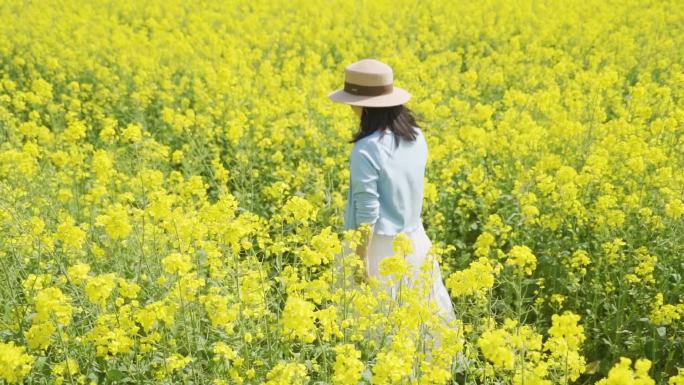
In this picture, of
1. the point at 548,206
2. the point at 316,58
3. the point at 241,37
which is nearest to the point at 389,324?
the point at 548,206

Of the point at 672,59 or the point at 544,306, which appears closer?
the point at 544,306

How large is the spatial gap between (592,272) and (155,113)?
4.61m

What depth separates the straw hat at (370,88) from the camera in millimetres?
3065

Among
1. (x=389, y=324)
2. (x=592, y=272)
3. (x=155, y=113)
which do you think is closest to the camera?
(x=389, y=324)

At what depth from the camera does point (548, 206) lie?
4.45 meters

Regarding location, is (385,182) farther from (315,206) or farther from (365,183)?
(315,206)

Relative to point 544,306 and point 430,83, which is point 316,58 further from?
point 544,306

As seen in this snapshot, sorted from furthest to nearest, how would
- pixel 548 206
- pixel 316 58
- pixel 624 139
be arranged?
pixel 316 58 → pixel 624 139 → pixel 548 206

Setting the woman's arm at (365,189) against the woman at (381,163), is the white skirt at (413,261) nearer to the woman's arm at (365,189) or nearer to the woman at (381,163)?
the woman at (381,163)

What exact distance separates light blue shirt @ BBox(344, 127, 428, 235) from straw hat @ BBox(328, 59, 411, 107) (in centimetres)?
15

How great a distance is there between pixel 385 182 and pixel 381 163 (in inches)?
4.2

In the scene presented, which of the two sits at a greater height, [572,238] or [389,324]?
[389,324]

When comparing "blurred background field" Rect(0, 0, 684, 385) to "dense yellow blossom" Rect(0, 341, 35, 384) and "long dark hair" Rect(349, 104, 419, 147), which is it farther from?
"long dark hair" Rect(349, 104, 419, 147)

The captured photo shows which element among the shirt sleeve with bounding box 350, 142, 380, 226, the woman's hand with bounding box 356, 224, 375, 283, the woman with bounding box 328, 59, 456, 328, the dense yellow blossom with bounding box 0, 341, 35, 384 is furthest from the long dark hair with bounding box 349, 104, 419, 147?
the dense yellow blossom with bounding box 0, 341, 35, 384
